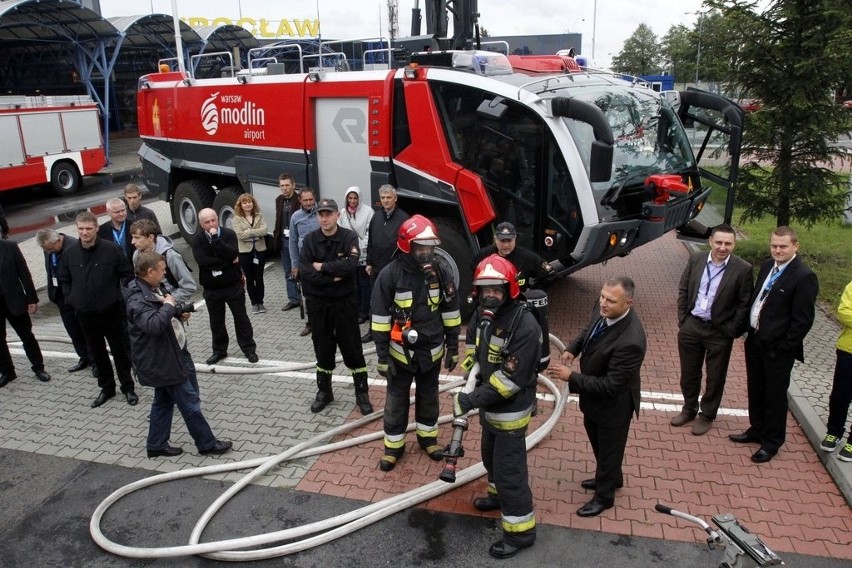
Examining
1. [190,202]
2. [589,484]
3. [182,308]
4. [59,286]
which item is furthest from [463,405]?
[190,202]

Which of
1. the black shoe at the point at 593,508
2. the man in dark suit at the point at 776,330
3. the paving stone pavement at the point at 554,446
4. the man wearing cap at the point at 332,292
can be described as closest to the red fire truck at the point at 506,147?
the paving stone pavement at the point at 554,446

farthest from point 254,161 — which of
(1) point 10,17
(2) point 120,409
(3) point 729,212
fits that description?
(1) point 10,17

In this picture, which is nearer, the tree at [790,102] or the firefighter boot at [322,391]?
the firefighter boot at [322,391]

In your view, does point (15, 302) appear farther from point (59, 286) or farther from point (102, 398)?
point (102, 398)

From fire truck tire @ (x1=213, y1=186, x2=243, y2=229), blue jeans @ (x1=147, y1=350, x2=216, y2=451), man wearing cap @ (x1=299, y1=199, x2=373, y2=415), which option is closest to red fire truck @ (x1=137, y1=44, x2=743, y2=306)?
fire truck tire @ (x1=213, y1=186, x2=243, y2=229)

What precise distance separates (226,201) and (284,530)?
7360mm

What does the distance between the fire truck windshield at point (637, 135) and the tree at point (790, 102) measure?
2.59 meters

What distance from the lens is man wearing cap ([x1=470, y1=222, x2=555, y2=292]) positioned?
5.81 m

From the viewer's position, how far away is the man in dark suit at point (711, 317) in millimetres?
4938

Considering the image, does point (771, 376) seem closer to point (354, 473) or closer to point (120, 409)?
point (354, 473)

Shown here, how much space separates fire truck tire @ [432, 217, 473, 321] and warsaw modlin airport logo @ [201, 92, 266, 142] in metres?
3.71

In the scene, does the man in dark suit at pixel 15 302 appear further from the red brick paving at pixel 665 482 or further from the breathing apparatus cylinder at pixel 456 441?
the breathing apparatus cylinder at pixel 456 441

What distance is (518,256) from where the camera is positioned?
5.98 meters

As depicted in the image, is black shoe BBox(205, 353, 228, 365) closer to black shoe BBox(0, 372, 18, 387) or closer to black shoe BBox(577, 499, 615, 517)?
black shoe BBox(0, 372, 18, 387)
